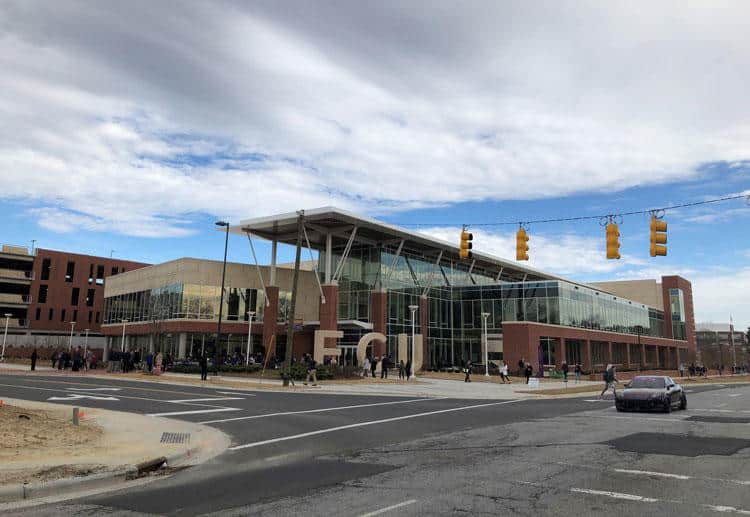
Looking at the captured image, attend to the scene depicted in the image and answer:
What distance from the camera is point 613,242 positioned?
690 inches

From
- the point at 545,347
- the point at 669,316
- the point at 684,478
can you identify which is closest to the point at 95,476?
the point at 684,478

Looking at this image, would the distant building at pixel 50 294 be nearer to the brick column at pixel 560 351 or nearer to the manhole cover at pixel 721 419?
the brick column at pixel 560 351

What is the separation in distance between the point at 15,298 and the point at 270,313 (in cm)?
4997

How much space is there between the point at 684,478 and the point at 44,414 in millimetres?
14566

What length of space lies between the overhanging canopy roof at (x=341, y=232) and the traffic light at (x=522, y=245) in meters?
27.5

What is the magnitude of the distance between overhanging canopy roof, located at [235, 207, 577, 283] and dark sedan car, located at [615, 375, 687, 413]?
97.0 ft

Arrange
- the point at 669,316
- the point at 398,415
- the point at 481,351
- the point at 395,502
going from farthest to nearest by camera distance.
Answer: the point at 669,316 < the point at 481,351 < the point at 398,415 < the point at 395,502

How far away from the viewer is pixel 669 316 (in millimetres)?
93375

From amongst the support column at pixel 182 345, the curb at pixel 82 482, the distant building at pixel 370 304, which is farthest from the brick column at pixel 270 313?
the curb at pixel 82 482

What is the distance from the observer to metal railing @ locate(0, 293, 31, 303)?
81.6 m

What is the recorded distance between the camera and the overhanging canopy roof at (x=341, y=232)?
159ft

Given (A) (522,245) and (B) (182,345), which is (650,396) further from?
(B) (182,345)

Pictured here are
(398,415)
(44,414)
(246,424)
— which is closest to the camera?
(44,414)

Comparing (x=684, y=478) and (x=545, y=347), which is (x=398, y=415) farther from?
(x=545, y=347)
